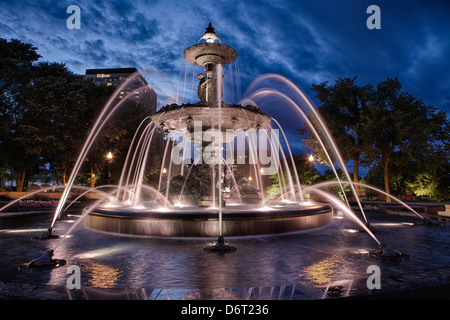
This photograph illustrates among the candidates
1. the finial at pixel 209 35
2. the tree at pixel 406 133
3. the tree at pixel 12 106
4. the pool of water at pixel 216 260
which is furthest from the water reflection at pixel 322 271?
the tree at pixel 12 106

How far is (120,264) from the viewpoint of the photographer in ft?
19.0

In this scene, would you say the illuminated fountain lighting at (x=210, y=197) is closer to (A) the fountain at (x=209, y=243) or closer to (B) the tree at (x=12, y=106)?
(A) the fountain at (x=209, y=243)

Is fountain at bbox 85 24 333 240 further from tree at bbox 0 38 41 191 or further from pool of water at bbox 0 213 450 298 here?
tree at bbox 0 38 41 191

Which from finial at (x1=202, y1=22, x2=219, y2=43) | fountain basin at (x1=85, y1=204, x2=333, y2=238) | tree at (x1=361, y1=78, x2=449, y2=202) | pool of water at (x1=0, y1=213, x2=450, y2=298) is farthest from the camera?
tree at (x1=361, y1=78, x2=449, y2=202)

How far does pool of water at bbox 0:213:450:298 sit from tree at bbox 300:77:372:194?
27.2 meters

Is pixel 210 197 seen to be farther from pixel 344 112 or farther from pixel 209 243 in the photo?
pixel 344 112

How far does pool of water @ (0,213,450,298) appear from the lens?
4750 millimetres

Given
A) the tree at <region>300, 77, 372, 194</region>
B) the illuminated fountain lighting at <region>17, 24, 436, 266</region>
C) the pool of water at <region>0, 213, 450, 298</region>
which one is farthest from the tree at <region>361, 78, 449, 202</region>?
the pool of water at <region>0, 213, 450, 298</region>

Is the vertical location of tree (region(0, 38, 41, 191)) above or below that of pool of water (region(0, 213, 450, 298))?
above

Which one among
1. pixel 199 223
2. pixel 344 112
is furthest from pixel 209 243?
pixel 344 112

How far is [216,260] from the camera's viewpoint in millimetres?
6066

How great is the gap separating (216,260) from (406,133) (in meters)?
30.0
